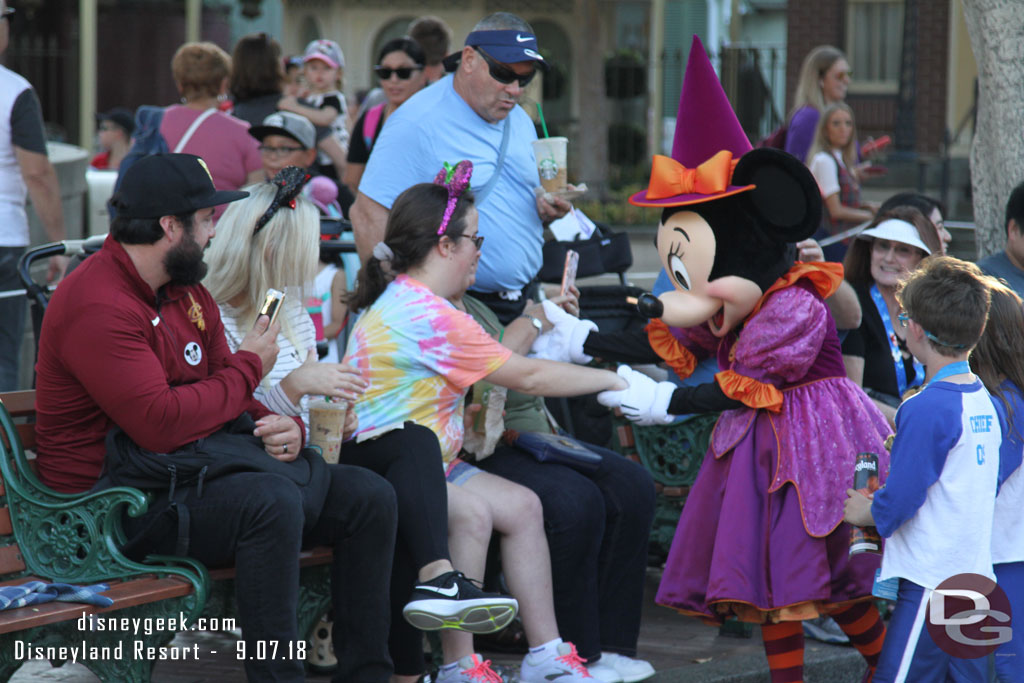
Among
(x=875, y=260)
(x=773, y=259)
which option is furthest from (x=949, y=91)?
(x=773, y=259)

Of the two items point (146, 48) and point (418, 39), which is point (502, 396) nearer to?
point (418, 39)

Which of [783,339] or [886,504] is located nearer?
[886,504]

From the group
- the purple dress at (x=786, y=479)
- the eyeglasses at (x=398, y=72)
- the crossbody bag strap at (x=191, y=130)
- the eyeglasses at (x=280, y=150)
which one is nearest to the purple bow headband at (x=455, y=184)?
the purple dress at (x=786, y=479)

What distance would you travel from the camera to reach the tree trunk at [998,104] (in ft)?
17.1

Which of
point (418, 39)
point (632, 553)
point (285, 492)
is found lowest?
point (632, 553)

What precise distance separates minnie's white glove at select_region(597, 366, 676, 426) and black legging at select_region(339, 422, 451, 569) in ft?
1.88

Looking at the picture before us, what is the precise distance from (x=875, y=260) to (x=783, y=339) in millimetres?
1428

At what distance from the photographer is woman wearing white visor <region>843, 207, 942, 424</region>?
16.9 ft

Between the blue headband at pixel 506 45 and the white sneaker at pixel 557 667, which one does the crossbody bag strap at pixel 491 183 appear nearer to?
the blue headband at pixel 506 45

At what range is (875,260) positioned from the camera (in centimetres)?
523

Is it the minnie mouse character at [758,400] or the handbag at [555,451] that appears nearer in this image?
the minnie mouse character at [758,400]

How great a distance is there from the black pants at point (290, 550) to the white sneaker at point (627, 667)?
86cm

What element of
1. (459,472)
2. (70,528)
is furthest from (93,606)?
(459,472)

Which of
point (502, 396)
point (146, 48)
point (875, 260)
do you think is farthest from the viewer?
point (146, 48)
